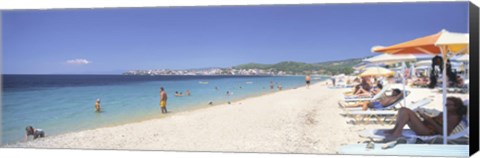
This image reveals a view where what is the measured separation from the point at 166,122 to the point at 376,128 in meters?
3.45

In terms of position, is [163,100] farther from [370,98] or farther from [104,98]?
[370,98]

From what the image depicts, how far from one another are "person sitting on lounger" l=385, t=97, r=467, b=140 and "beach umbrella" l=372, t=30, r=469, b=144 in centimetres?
10

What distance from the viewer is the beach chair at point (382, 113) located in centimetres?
979

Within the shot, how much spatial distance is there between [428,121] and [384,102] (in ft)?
2.53

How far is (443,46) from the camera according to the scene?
9359 millimetres

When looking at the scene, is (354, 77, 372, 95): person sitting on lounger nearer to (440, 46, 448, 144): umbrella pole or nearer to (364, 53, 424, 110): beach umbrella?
(364, 53, 424, 110): beach umbrella

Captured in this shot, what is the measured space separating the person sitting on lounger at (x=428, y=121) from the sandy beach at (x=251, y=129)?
0.17 metres

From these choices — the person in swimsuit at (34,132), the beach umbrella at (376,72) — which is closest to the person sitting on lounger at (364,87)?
the beach umbrella at (376,72)

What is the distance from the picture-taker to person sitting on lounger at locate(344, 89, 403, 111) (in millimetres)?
9992

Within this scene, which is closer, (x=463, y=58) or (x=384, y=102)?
(x=463, y=58)

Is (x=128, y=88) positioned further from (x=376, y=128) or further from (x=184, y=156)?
(x=376, y=128)

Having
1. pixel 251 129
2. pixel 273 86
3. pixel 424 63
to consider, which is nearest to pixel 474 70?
pixel 424 63

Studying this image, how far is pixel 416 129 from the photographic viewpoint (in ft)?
31.8

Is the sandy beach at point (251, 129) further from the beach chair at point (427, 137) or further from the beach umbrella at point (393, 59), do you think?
the beach umbrella at point (393, 59)
